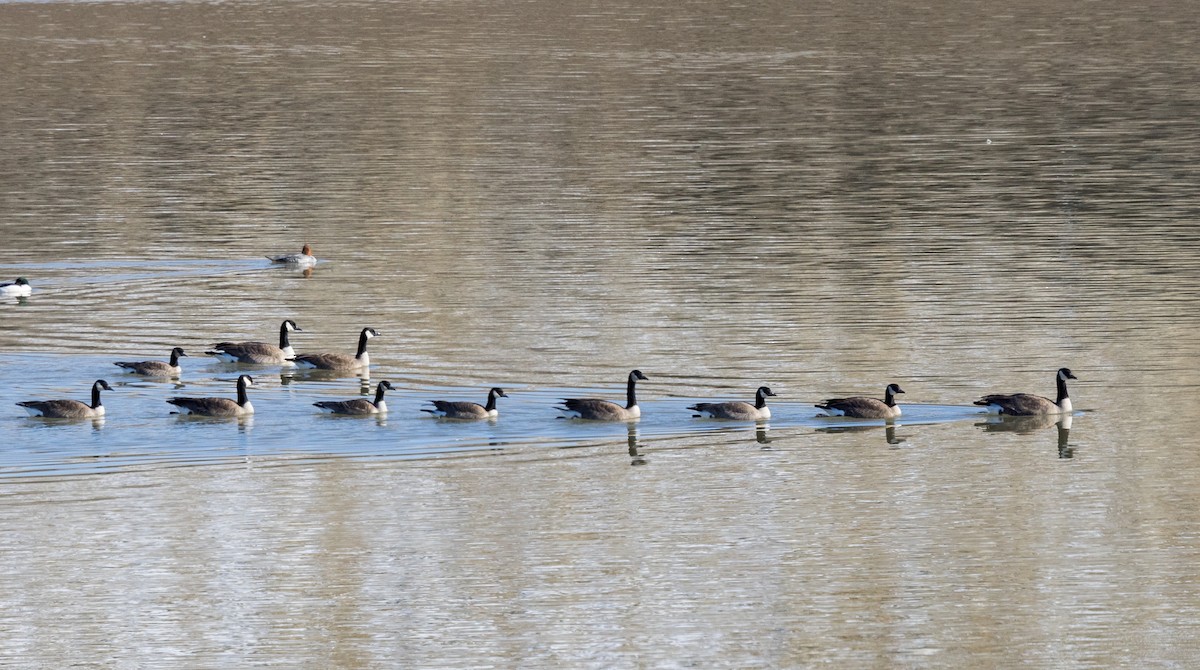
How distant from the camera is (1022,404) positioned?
28359 mm

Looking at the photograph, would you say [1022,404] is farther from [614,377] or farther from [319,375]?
[319,375]

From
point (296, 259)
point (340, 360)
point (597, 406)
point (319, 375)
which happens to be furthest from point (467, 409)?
point (296, 259)

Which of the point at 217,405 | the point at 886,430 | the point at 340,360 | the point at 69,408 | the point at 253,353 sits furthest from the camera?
the point at 253,353

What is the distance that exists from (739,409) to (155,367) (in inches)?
367

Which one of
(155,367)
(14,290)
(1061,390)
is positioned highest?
(14,290)

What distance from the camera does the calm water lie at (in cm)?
1988

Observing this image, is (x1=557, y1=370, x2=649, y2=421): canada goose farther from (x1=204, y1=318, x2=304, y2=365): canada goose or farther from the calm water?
(x1=204, y1=318, x2=304, y2=365): canada goose

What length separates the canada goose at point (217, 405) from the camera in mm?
28766

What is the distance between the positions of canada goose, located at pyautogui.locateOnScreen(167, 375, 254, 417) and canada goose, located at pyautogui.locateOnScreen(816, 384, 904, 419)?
26.5 feet

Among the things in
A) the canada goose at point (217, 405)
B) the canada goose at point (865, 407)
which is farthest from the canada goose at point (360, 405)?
the canada goose at point (865, 407)

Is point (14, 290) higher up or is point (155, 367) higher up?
point (14, 290)

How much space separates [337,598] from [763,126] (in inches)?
2039

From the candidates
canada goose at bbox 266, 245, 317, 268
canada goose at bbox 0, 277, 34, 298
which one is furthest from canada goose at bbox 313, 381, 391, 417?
canada goose at bbox 266, 245, 317, 268

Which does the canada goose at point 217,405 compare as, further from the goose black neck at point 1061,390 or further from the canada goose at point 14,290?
the canada goose at point 14,290
